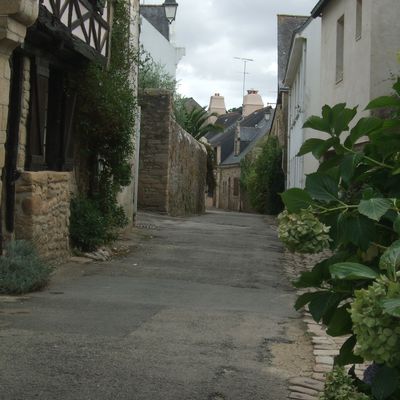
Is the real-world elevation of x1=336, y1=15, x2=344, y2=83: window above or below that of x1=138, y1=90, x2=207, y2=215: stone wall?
above

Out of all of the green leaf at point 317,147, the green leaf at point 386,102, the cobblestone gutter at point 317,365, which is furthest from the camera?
the cobblestone gutter at point 317,365

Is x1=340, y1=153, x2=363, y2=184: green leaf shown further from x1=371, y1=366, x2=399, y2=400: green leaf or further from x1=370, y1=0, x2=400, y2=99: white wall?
x1=370, y1=0, x2=400, y2=99: white wall

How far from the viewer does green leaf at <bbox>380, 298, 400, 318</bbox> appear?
1.64 metres

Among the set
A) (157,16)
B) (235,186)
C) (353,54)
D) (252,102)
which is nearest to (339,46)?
(353,54)

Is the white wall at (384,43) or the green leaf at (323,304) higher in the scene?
the white wall at (384,43)

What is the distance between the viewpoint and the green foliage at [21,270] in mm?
7449

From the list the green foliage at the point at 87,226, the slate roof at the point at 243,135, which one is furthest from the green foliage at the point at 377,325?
the slate roof at the point at 243,135

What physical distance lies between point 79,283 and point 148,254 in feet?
11.0

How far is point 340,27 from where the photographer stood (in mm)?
14500

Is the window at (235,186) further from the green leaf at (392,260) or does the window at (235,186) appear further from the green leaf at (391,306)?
the green leaf at (391,306)

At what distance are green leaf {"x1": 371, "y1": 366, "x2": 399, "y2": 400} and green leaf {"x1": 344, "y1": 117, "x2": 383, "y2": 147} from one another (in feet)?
3.00

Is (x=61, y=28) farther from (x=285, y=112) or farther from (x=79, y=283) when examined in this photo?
(x=285, y=112)

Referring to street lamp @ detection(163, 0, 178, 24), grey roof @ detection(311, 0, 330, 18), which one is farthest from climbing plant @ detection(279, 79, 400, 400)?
street lamp @ detection(163, 0, 178, 24)

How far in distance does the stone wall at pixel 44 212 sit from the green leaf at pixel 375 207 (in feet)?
22.9
